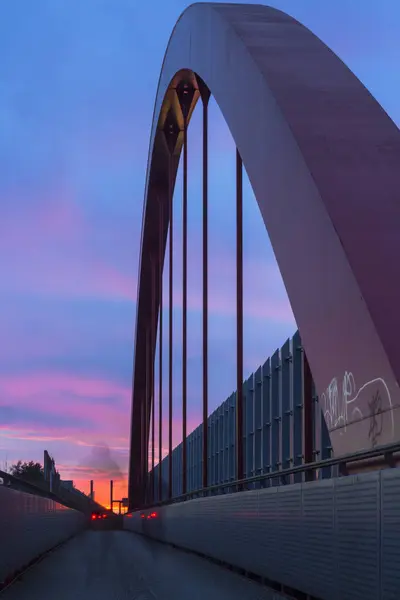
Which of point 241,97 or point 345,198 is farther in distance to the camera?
point 241,97

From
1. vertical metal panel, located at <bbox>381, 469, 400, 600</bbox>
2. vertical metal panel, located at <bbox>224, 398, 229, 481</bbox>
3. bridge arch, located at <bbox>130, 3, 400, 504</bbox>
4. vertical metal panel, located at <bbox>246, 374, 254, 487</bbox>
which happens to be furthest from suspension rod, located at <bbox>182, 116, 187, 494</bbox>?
vertical metal panel, located at <bbox>381, 469, 400, 600</bbox>

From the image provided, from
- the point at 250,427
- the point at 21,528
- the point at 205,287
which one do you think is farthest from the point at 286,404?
the point at 21,528

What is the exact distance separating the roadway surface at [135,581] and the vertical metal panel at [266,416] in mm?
5403

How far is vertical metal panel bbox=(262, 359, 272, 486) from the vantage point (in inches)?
907

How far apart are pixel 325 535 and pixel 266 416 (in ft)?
50.1

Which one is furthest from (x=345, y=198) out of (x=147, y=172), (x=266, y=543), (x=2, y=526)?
(x=147, y=172)

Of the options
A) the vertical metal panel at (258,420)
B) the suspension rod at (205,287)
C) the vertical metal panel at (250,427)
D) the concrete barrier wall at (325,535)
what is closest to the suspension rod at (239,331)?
the concrete barrier wall at (325,535)

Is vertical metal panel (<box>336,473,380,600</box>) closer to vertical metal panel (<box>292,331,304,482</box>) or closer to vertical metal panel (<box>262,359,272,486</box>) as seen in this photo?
vertical metal panel (<box>292,331,304,482</box>)

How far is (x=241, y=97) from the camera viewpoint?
14141 mm

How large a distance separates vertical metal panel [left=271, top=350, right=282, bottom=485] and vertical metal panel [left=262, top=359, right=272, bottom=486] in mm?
338

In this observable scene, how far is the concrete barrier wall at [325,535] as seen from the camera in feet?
22.4

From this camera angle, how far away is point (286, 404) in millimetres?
21266

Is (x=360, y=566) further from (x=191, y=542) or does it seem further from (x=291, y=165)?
(x=191, y=542)

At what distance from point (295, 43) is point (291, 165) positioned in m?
2.78
